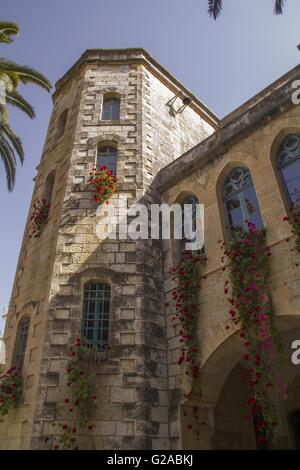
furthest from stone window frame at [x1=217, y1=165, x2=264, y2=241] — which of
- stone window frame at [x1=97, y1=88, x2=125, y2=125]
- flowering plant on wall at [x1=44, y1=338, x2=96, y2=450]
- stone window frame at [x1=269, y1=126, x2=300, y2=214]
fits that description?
stone window frame at [x1=97, y1=88, x2=125, y2=125]

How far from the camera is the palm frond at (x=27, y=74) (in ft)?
38.3

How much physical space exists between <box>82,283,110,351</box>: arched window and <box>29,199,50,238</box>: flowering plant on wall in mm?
2527

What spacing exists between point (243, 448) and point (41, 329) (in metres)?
5.28

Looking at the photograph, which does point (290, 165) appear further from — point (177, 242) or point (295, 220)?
point (177, 242)

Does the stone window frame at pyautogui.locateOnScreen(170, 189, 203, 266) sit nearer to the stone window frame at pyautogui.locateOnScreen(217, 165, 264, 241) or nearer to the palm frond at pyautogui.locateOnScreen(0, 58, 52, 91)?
the stone window frame at pyautogui.locateOnScreen(217, 165, 264, 241)

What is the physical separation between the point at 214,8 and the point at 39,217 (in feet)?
21.2

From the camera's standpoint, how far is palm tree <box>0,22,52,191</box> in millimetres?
11523

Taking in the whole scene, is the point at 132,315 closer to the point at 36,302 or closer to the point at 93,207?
the point at 36,302

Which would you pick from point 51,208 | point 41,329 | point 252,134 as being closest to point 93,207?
point 51,208

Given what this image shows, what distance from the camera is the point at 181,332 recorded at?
7.87 m

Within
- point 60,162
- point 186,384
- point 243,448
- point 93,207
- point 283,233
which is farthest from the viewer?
point 60,162

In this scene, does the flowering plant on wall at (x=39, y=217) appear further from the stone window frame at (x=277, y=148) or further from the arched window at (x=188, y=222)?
the stone window frame at (x=277, y=148)

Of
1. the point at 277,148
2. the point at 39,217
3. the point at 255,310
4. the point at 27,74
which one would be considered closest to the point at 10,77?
the point at 27,74

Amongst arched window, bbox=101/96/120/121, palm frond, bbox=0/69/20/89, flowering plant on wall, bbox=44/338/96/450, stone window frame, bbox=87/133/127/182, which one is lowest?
flowering plant on wall, bbox=44/338/96/450
